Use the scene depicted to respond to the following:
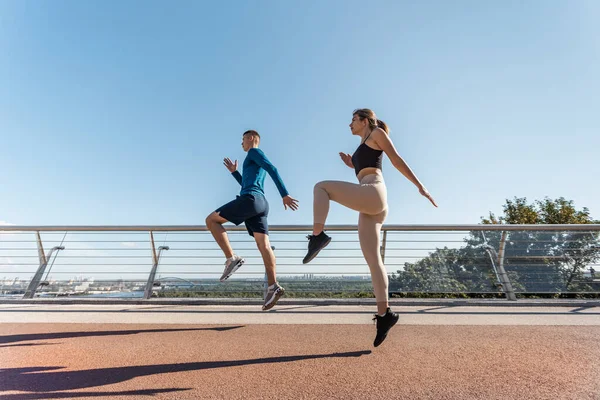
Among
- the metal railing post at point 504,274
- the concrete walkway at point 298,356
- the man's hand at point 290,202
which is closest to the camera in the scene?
the concrete walkway at point 298,356

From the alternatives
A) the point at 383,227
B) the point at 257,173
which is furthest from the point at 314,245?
the point at 383,227

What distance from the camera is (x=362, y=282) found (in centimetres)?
425

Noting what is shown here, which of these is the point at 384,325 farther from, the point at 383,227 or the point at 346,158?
the point at 383,227

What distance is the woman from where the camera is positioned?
7.06 feet

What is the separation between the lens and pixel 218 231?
10.7 ft

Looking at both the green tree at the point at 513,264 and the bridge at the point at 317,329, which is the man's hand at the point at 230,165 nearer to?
the bridge at the point at 317,329

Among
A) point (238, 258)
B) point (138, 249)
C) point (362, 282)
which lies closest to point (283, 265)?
point (362, 282)

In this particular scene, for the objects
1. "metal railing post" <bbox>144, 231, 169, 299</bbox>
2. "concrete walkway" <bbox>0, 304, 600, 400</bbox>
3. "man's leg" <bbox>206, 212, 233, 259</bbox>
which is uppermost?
"man's leg" <bbox>206, 212, 233, 259</bbox>

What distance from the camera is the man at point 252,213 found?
3.16m

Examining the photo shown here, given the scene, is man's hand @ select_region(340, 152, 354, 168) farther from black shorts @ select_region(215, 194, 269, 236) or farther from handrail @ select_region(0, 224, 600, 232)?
handrail @ select_region(0, 224, 600, 232)

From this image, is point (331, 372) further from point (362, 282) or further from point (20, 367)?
point (362, 282)

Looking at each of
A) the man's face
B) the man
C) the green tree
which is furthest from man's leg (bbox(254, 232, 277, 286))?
the green tree

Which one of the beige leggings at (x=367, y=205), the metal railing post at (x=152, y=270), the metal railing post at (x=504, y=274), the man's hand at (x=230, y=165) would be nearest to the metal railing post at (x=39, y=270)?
the metal railing post at (x=152, y=270)

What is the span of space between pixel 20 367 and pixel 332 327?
215 cm
